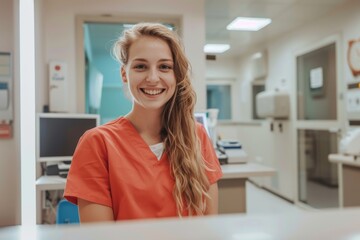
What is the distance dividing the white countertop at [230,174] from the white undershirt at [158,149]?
113cm

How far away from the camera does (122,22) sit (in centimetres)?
270

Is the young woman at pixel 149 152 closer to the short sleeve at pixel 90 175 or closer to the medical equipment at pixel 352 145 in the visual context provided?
the short sleeve at pixel 90 175

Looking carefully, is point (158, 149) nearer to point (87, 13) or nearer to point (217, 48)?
point (87, 13)

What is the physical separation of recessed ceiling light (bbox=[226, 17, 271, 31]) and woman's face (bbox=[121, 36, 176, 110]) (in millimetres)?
2834

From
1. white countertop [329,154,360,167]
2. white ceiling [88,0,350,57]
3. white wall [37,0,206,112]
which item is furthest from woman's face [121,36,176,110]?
white countertop [329,154,360,167]

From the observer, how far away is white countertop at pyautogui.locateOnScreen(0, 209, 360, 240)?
0.58ft

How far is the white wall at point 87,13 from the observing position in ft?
8.00

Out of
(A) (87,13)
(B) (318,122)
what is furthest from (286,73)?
(A) (87,13)

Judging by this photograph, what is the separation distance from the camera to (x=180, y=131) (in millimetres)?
986

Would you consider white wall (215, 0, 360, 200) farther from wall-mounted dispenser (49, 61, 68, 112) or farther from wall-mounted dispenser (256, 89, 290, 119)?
wall-mounted dispenser (49, 61, 68, 112)

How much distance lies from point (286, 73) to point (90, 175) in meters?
3.64

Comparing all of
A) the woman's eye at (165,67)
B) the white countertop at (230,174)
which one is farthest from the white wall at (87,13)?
the woman's eye at (165,67)

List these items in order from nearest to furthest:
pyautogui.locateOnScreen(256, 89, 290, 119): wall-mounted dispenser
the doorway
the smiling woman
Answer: the smiling woman → the doorway → pyautogui.locateOnScreen(256, 89, 290, 119): wall-mounted dispenser

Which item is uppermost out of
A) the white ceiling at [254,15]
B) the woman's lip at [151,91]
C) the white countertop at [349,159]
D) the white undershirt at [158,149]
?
the white ceiling at [254,15]
